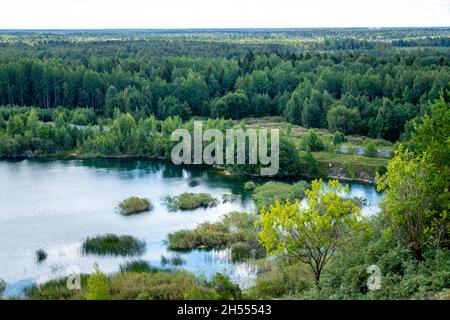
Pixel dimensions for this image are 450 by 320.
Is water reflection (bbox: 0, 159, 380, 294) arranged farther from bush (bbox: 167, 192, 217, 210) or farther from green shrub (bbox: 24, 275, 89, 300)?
green shrub (bbox: 24, 275, 89, 300)

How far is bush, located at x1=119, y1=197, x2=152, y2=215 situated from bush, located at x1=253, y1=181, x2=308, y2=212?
18.4ft

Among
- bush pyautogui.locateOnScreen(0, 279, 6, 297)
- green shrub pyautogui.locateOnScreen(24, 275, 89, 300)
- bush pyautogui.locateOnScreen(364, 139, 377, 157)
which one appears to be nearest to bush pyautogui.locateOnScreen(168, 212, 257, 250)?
green shrub pyautogui.locateOnScreen(24, 275, 89, 300)

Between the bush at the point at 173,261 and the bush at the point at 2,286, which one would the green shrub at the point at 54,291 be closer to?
the bush at the point at 2,286

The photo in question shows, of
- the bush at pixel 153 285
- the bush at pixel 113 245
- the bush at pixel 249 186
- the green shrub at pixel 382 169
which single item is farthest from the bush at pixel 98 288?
the green shrub at pixel 382 169

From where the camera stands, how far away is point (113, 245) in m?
25.5

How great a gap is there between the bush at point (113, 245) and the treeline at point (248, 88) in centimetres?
2857

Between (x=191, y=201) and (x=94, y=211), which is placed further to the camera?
(x=191, y=201)

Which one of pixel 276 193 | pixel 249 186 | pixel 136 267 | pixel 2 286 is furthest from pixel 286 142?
pixel 2 286

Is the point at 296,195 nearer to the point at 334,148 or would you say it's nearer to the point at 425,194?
the point at 334,148

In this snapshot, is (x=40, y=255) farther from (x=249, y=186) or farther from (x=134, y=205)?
(x=249, y=186)

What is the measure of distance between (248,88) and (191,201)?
32.7 metres

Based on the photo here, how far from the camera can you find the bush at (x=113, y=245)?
25.0 m

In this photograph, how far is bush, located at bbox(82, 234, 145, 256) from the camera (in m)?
25.0
